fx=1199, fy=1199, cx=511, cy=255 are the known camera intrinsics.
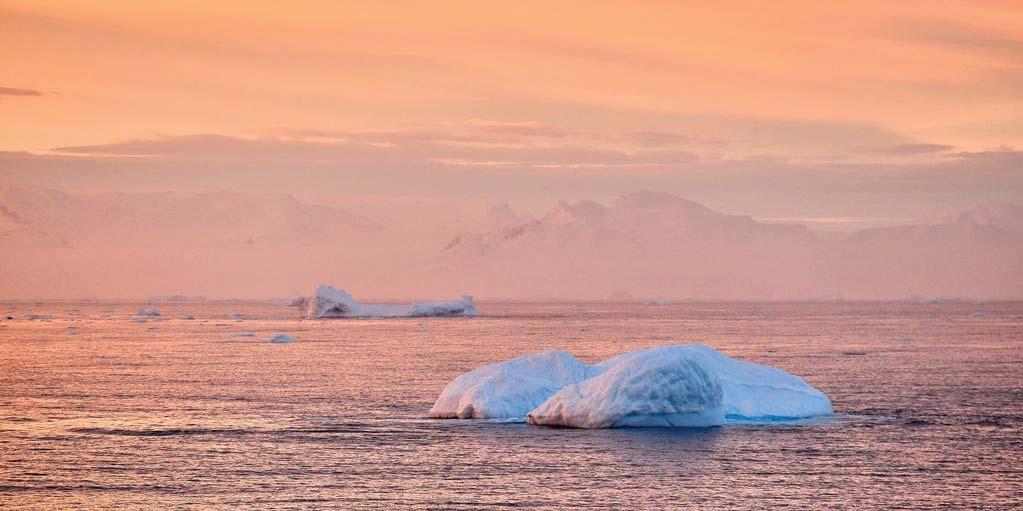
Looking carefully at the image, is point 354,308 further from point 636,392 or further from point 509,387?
point 636,392

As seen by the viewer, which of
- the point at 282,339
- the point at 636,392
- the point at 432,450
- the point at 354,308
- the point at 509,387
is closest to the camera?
the point at 432,450

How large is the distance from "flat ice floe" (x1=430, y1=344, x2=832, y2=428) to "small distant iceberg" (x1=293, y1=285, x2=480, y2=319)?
96557mm

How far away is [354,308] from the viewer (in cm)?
13712

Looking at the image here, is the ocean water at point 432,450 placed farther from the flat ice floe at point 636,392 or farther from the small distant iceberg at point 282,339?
the small distant iceberg at point 282,339

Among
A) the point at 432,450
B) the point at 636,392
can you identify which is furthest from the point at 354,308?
the point at 432,450

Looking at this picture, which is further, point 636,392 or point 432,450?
point 636,392

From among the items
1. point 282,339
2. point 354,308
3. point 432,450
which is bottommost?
point 432,450

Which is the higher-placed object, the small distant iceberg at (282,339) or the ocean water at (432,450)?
the small distant iceberg at (282,339)

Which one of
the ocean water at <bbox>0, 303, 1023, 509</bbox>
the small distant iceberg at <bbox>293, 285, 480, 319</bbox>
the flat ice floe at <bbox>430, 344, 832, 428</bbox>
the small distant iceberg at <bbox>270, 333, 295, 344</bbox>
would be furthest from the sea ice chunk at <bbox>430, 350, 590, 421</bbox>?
the small distant iceberg at <bbox>293, 285, 480, 319</bbox>

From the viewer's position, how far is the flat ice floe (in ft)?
95.7

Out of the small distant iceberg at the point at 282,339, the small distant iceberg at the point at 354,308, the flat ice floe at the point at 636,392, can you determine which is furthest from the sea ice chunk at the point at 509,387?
the small distant iceberg at the point at 354,308

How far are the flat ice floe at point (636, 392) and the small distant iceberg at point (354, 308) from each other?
96.6 meters

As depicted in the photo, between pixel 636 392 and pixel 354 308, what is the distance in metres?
110

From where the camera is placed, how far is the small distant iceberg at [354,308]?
129125mm
